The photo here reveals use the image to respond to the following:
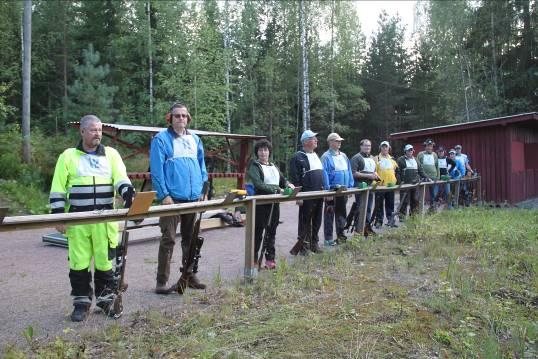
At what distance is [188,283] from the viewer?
185 inches

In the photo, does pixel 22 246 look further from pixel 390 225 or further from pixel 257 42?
pixel 257 42

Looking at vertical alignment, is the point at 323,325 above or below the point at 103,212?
below

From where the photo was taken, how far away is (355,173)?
8328mm

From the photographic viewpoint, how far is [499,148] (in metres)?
14.7

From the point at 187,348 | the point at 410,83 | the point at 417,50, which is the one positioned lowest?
the point at 187,348

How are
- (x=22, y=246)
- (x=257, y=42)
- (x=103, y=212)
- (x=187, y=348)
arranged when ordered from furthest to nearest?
(x=257, y=42) < (x=22, y=246) < (x=103, y=212) < (x=187, y=348)

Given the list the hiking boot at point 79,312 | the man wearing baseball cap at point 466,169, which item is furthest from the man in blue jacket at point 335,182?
the man wearing baseball cap at point 466,169

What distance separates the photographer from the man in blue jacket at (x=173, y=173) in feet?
14.7

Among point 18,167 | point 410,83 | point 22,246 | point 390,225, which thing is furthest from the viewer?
point 410,83

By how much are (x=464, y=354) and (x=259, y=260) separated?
2.91 metres

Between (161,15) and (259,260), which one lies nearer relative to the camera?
(259,260)

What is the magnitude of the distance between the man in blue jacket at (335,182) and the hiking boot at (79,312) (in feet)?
13.6

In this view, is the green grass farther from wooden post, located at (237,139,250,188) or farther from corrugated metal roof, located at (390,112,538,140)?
corrugated metal roof, located at (390,112,538,140)

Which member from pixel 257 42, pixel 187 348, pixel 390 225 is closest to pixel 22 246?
pixel 187 348
